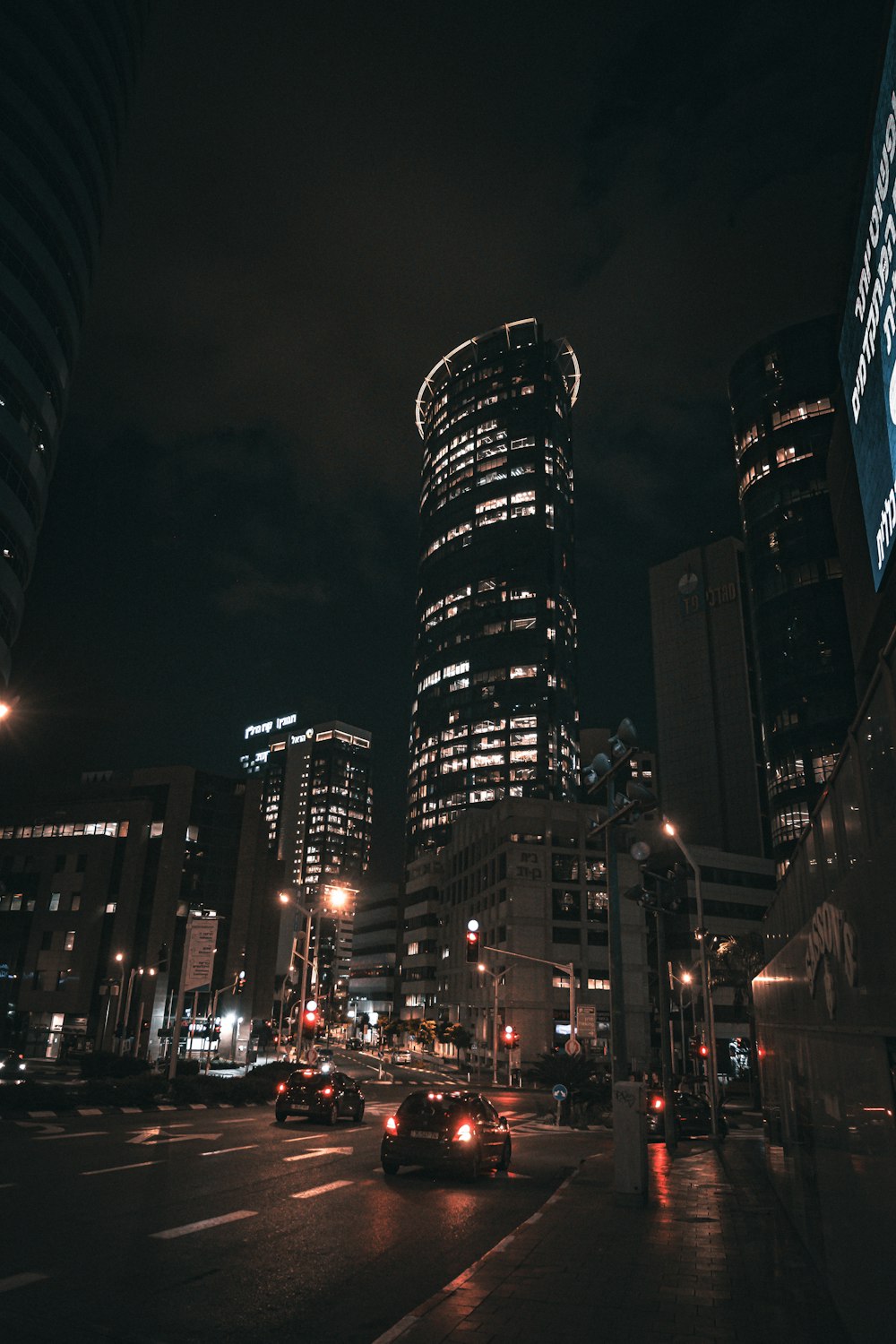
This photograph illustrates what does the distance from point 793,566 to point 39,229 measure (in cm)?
8608

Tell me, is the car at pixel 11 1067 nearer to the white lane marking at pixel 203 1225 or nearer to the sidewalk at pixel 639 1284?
the white lane marking at pixel 203 1225

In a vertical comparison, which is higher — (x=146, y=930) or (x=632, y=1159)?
(x=146, y=930)

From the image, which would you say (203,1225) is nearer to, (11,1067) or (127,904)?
(11,1067)

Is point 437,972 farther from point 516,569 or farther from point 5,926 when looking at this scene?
point 516,569

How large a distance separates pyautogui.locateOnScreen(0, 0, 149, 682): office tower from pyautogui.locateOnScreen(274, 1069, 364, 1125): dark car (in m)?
44.5

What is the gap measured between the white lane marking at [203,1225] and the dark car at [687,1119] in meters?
20.1

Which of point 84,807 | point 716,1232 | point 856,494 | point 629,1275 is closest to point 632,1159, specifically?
point 716,1232

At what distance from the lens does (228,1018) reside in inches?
3767

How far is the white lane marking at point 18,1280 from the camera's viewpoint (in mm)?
7363

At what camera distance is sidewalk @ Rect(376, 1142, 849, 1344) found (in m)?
6.68

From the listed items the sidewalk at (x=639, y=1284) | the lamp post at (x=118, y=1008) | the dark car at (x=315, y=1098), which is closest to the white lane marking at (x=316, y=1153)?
the dark car at (x=315, y=1098)

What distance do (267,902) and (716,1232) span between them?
98.4 m

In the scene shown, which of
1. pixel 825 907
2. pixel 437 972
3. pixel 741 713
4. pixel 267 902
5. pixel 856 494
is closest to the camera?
pixel 825 907

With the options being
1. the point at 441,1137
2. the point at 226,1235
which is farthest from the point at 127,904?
the point at 226,1235
